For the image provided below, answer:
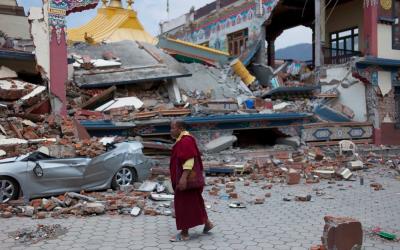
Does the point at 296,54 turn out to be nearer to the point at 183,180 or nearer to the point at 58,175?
the point at 58,175

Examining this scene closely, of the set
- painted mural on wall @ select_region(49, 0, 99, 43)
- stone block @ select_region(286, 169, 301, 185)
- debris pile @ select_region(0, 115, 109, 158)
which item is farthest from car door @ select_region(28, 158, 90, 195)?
painted mural on wall @ select_region(49, 0, 99, 43)

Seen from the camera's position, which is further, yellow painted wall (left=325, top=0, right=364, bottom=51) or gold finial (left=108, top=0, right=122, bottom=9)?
gold finial (left=108, top=0, right=122, bottom=9)

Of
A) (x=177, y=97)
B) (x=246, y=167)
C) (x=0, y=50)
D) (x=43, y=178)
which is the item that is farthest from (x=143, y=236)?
(x=177, y=97)

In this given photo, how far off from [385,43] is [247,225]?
→ 15185 mm

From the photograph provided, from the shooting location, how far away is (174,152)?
19.4ft

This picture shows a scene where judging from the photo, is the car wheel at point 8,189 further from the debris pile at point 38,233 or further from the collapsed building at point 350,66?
the collapsed building at point 350,66

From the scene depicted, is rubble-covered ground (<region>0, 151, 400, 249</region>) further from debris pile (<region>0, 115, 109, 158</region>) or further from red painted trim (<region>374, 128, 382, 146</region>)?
red painted trim (<region>374, 128, 382, 146</region>)

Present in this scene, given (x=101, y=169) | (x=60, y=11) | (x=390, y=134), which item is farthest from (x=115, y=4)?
(x=101, y=169)

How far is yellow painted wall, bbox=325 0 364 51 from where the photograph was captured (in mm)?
22172

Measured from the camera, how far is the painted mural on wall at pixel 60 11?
13781 millimetres

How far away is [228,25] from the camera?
84.0 ft

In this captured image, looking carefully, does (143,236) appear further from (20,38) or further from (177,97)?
(20,38)

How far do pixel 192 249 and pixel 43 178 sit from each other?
4.29 m

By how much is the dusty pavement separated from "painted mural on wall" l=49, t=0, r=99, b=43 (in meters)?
7.83
